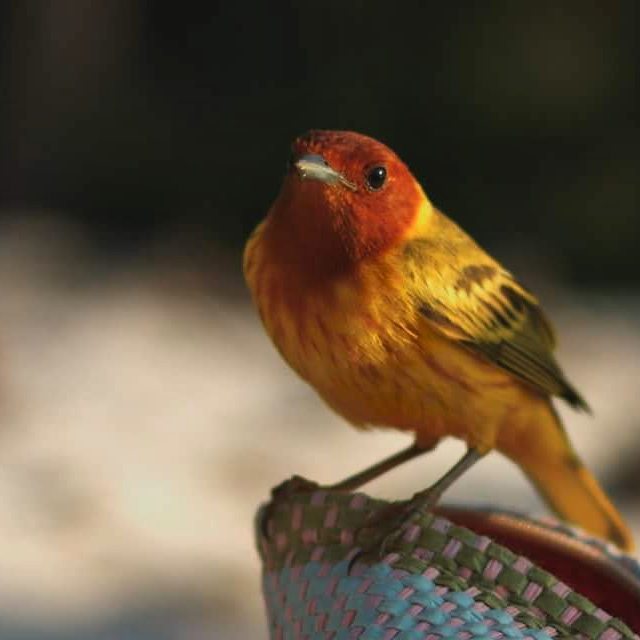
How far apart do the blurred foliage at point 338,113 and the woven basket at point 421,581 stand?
5810mm

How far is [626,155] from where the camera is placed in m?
7.77

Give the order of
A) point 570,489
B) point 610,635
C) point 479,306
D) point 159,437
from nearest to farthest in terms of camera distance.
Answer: point 610,635
point 479,306
point 570,489
point 159,437

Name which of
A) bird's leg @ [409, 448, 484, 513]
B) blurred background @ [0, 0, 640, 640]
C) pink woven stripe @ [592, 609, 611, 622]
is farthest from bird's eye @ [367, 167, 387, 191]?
blurred background @ [0, 0, 640, 640]

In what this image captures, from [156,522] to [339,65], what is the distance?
12.5ft

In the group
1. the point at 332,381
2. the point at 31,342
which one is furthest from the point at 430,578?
the point at 31,342

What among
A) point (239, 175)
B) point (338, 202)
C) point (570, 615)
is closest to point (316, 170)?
point (338, 202)

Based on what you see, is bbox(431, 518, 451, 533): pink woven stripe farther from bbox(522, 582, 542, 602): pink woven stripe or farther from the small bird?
the small bird

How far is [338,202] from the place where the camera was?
219 cm

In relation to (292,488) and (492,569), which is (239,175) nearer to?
(292,488)

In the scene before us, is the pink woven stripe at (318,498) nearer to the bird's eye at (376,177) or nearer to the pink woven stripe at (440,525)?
the pink woven stripe at (440,525)

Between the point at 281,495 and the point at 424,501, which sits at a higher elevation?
the point at 281,495

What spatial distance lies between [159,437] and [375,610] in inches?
168

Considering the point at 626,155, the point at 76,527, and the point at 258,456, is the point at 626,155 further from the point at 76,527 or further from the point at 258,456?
the point at 76,527

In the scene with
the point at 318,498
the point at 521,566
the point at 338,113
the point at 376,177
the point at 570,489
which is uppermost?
the point at 338,113
